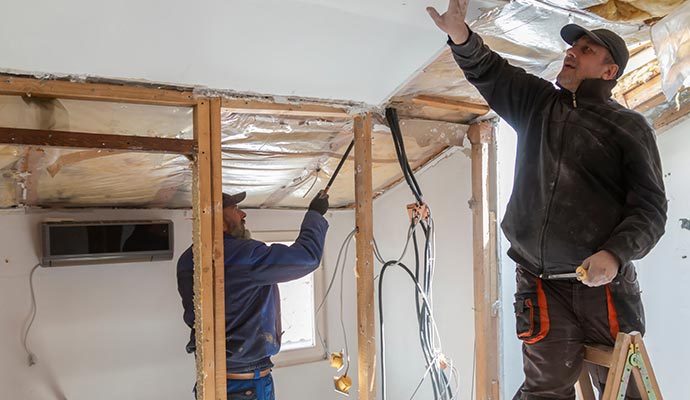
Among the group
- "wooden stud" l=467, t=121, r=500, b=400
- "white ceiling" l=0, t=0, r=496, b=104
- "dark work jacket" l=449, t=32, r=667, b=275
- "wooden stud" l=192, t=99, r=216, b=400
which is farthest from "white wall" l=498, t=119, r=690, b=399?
"wooden stud" l=192, t=99, r=216, b=400

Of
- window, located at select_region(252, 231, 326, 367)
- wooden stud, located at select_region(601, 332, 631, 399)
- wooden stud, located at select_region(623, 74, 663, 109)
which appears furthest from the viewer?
window, located at select_region(252, 231, 326, 367)

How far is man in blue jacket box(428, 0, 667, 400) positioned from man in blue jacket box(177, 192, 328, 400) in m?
0.85

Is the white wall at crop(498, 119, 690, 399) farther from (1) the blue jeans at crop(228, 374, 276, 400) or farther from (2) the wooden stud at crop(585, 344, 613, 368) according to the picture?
(1) the blue jeans at crop(228, 374, 276, 400)

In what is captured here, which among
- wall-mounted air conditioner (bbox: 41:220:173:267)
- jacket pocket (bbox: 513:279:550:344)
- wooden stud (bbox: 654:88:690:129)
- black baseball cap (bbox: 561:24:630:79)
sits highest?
black baseball cap (bbox: 561:24:630:79)

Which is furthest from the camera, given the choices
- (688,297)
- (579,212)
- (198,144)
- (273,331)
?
(273,331)

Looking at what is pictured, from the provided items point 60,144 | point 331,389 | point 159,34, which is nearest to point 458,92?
point 159,34

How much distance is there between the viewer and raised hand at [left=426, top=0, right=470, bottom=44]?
1144 millimetres

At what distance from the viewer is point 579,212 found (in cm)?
120

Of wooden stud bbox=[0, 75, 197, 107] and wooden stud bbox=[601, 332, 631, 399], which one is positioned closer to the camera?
wooden stud bbox=[601, 332, 631, 399]

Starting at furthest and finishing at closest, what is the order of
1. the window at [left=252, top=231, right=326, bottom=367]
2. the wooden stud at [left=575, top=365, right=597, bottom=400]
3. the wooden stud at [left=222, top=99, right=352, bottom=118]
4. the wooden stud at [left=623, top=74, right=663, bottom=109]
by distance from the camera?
the window at [left=252, top=231, right=326, bottom=367] < the wooden stud at [left=623, top=74, right=663, bottom=109] < the wooden stud at [left=222, top=99, right=352, bottom=118] < the wooden stud at [left=575, top=365, right=597, bottom=400]

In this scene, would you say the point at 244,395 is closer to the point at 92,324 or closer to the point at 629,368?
the point at 92,324

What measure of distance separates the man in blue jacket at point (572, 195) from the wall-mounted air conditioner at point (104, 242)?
2073 millimetres

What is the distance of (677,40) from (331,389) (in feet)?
9.65

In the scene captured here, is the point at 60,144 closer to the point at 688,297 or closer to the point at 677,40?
the point at 677,40
